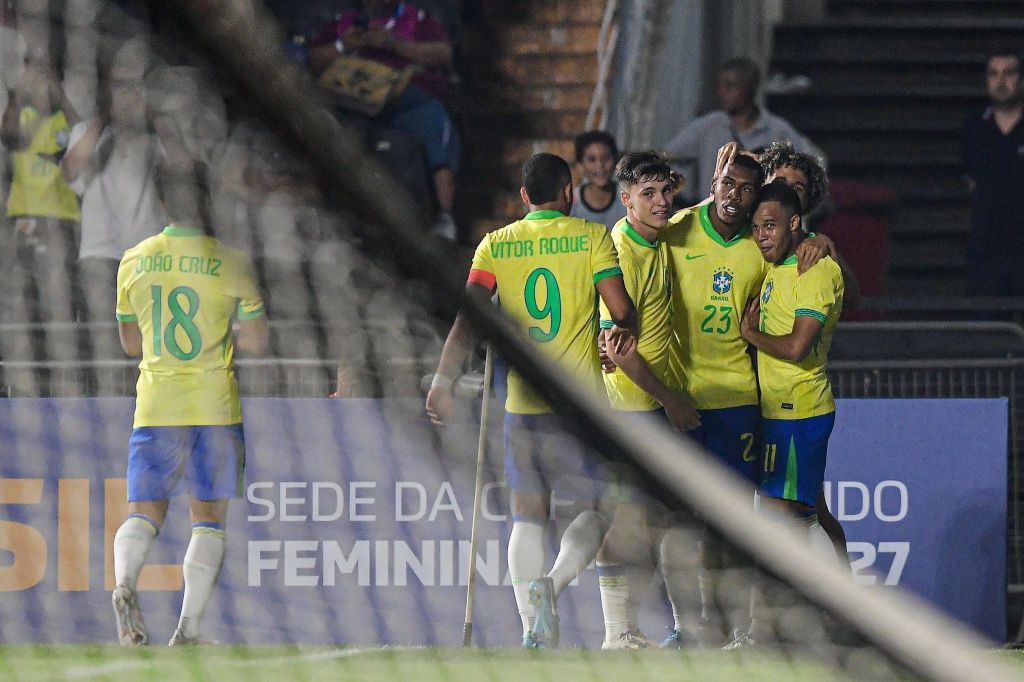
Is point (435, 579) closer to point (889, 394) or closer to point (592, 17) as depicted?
point (889, 394)

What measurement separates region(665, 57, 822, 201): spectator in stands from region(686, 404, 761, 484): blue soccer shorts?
2.34 metres

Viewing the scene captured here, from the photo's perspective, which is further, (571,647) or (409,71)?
(409,71)

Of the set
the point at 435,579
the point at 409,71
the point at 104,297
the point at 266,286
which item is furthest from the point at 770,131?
the point at 266,286

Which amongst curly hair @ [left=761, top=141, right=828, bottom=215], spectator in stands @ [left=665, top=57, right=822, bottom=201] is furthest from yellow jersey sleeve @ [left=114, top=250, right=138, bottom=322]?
spectator in stands @ [left=665, top=57, right=822, bottom=201]

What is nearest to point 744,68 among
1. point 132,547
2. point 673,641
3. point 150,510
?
point 150,510

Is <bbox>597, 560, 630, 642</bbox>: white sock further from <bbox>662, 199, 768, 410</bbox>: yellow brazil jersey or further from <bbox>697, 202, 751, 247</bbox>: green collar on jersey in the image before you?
<bbox>697, 202, 751, 247</bbox>: green collar on jersey

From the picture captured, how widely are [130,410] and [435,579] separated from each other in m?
1.35

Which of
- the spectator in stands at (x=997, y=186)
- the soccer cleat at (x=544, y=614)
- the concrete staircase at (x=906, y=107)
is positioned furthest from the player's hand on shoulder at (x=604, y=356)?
the concrete staircase at (x=906, y=107)

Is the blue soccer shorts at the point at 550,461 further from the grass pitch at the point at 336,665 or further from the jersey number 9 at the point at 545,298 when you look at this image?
the jersey number 9 at the point at 545,298

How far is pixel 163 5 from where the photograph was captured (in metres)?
2.13

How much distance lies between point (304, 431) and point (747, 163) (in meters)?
1.94

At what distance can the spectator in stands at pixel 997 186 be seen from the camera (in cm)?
854

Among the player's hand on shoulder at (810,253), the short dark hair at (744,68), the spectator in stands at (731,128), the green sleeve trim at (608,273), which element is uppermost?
the short dark hair at (744,68)

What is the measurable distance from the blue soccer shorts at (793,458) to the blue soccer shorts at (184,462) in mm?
1902
